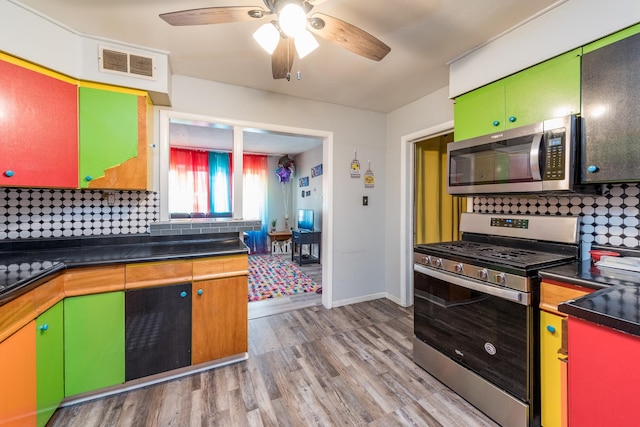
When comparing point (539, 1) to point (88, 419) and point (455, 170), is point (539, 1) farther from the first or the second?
point (88, 419)

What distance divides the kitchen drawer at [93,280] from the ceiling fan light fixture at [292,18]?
1699mm

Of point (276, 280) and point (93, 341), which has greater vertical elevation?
point (93, 341)

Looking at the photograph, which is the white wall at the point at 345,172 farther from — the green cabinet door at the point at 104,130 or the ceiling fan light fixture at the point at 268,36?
the ceiling fan light fixture at the point at 268,36

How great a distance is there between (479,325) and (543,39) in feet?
5.68

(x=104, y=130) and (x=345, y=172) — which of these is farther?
(x=345, y=172)

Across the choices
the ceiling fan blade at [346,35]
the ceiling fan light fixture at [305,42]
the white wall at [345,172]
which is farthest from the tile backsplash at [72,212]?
the ceiling fan blade at [346,35]

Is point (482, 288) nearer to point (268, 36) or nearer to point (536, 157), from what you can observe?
point (536, 157)

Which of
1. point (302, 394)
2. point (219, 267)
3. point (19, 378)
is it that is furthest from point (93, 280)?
point (302, 394)

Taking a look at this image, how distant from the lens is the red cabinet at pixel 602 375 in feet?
2.34

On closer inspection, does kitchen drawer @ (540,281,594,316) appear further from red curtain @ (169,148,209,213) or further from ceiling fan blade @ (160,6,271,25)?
red curtain @ (169,148,209,213)

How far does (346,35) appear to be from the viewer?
1363 mm

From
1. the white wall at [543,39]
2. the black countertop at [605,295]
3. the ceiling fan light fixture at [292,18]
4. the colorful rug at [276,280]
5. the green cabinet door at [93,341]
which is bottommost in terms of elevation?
the colorful rug at [276,280]

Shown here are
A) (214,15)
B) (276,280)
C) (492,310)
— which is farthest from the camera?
(276,280)

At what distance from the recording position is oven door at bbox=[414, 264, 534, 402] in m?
1.35
